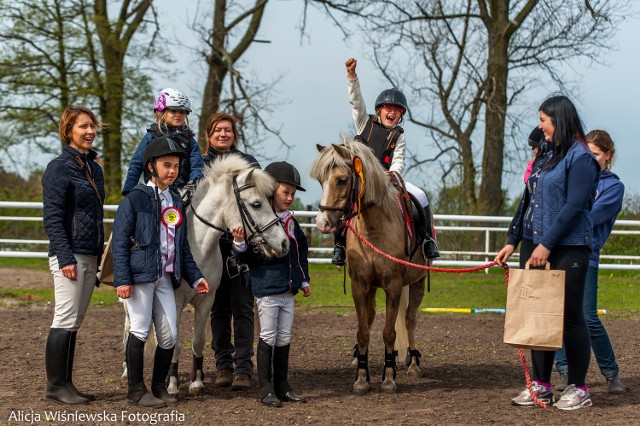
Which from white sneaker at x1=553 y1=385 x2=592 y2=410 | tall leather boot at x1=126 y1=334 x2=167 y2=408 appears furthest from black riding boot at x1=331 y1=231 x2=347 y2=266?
white sneaker at x1=553 y1=385 x2=592 y2=410

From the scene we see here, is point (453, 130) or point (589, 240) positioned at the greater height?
point (453, 130)

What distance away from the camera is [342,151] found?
6359 mm

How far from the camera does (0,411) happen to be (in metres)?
5.61

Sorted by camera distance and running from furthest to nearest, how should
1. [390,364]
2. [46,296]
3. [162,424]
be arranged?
[46,296] < [390,364] < [162,424]

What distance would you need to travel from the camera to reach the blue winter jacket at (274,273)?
5918 millimetres

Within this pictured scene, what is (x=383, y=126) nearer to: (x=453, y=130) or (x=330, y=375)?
(x=330, y=375)

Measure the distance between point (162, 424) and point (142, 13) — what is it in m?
16.6

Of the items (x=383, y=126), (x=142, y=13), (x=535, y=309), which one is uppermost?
(x=142, y=13)

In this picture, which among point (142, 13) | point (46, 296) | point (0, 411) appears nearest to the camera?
point (0, 411)

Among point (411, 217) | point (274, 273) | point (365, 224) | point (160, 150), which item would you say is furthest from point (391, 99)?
point (160, 150)

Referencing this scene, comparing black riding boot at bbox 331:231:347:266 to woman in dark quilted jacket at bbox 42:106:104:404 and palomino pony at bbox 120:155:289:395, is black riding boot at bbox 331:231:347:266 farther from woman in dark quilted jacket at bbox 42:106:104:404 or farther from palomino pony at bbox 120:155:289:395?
woman in dark quilted jacket at bbox 42:106:104:404

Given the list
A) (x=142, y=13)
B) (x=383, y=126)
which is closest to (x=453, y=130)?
(x=142, y=13)

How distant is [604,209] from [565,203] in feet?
3.22

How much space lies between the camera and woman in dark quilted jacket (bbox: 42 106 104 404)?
5.66 m
